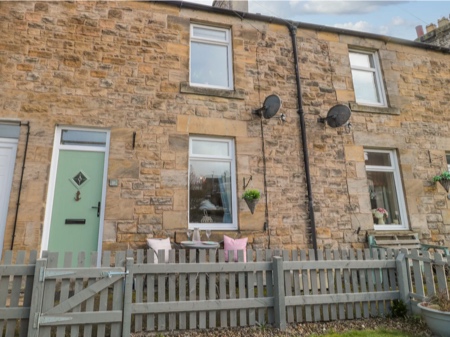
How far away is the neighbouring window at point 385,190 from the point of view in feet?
22.7

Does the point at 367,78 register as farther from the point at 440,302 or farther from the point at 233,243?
the point at 440,302

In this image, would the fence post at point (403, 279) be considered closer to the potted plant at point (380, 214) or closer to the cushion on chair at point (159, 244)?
the potted plant at point (380, 214)

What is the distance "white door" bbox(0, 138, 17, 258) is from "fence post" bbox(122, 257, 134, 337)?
296 centimetres

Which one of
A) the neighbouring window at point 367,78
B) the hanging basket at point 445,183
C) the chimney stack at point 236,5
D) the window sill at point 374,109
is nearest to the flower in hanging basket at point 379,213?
the hanging basket at point 445,183

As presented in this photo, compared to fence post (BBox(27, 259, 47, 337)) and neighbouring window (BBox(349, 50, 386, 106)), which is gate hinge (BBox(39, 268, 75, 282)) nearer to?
fence post (BBox(27, 259, 47, 337))

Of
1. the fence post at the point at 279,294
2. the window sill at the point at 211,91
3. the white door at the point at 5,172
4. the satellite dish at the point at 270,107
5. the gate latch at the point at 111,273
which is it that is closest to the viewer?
the gate latch at the point at 111,273

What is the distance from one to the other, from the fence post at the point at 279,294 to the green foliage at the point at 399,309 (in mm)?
1670

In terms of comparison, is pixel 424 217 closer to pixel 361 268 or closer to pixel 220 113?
pixel 361 268

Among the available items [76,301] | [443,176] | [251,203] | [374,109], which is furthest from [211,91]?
[443,176]

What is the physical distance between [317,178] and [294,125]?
1294 mm

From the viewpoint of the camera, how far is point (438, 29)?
10.9 meters

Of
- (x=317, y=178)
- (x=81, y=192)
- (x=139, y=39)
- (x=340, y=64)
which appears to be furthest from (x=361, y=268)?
(x=139, y=39)

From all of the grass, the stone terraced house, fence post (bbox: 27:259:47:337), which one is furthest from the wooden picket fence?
the stone terraced house

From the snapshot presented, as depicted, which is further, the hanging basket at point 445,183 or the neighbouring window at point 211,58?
the hanging basket at point 445,183
